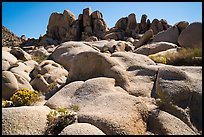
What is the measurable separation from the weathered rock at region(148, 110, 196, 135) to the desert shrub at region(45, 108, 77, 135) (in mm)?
2222

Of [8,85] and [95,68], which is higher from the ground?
[95,68]

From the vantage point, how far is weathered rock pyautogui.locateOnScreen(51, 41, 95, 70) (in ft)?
54.3

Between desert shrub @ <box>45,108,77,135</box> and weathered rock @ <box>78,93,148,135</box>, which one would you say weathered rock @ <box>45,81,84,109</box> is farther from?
desert shrub @ <box>45,108,77,135</box>

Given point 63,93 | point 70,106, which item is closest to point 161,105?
point 70,106

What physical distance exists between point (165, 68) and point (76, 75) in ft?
13.3

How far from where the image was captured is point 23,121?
5.49 m

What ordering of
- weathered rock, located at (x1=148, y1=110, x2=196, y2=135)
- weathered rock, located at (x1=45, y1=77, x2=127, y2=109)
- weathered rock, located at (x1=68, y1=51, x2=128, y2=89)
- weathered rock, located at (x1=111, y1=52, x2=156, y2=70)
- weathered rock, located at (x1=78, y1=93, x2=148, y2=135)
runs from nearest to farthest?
weathered rock, located at (x1=78, y1=93, x2=148, y2=135)
weathered rock, located at (x1=148, y1=110, x2=196, y2=135)
weathered rock, located at (x1=45, y1=77, x2=127, y2=109)
weathered rock, located at (x1=68, y1=51, x2=128, y2=89)
weathered rock, located at (x1=111, y1=52, x2=156, y2=70)

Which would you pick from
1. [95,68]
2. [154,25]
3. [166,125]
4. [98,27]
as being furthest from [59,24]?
[166,125]

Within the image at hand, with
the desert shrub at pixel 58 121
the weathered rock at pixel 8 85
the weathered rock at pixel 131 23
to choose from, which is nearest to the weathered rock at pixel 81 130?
the desert shrub at pixel 58 121

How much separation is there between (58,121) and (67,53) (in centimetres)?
1195

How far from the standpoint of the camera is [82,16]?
171 feet

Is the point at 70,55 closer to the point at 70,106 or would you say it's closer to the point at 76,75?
the point at 76,75

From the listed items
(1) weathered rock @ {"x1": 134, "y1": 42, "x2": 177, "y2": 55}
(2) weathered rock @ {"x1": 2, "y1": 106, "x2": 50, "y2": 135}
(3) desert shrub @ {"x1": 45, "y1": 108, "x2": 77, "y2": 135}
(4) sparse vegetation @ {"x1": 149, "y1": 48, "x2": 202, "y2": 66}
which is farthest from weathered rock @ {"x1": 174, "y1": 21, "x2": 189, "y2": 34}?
(2) weathered rock @ {"x1": 2, "y1": 106, "x2": 50, "y2": 135}

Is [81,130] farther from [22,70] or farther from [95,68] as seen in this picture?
[22,70]
